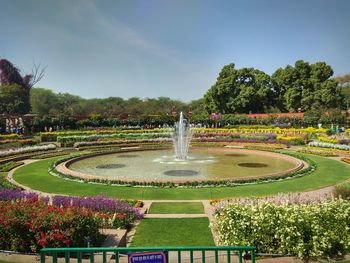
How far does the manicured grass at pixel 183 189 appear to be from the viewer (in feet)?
42.2

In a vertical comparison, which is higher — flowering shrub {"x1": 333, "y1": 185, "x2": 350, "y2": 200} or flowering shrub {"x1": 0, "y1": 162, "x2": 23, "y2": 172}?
flowering shrub {"x1": 333, "y1": 185, "x2": 350, "y2": 200}

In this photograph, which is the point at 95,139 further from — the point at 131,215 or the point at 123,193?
the point at 131,215

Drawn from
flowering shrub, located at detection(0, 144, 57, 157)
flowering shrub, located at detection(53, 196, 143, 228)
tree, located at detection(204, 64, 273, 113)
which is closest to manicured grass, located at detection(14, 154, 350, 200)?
flowering shrub, located at detection(53, 196, 143, 228)

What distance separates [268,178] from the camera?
14984mm

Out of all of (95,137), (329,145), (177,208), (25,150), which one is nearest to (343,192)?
(177,208)

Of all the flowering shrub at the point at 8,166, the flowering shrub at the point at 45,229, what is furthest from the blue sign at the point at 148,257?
the flowering shrub at the point at 8,166

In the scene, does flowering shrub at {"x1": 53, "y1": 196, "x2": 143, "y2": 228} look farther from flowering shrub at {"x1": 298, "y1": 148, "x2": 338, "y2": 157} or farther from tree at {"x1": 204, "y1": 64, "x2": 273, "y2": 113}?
tree at {"x1": 204, "y1": 64, "x2": 273, "y2": 113}

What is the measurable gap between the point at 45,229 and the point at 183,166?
43.1ft

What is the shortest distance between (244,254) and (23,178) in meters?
13.2

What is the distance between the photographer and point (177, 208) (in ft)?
35.9

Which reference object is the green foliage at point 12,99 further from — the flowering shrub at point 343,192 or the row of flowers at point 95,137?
the flowering shrub at point 343,192

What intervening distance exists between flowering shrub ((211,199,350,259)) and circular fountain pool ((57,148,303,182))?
7432mm

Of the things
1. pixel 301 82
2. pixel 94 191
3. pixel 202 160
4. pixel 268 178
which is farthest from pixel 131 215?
pixel 301 82

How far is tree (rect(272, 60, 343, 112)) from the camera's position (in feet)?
152
